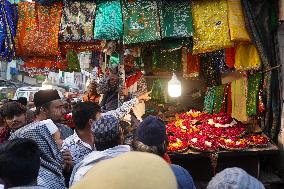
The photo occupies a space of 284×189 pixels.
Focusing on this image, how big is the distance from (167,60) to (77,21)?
3.30 meters

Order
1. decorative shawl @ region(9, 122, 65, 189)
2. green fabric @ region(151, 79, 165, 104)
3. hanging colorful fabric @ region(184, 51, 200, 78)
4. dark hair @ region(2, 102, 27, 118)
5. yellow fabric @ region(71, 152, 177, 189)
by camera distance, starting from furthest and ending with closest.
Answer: green fabric @ region(151, 79, 165, 104) < hanging colorful fabric @ region(184, 51, 200, 78) < dark hair @ region(2, 102, 27, 118) < decorative shawl @ region(9, 122, 65, 189) < yellow fabric @ region(71, 152, 177, 189)

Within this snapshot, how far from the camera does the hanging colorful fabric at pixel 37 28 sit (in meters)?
7.12

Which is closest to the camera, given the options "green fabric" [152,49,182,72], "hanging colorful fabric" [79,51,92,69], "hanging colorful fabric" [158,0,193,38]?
"hanging colorful fabric" [158,0,193,38]

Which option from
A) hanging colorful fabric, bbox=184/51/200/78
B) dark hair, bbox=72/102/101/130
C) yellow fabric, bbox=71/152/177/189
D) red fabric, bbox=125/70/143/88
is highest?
hanging colorful fabric, bbox=184/51/200/78

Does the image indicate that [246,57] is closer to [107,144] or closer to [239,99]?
[239,99]

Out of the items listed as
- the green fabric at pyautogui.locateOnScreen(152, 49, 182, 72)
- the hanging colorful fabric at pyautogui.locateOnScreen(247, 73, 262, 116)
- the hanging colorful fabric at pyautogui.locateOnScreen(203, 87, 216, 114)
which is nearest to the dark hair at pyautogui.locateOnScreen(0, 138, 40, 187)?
the hanging colorful fabric at pyautogui.locateOnScreen(247, 73, 262, 116)

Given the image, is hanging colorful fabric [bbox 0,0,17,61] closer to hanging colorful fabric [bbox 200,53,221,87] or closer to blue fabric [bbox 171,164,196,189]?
blue fabric [bbox 171,164,196,189]

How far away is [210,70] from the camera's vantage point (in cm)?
1127

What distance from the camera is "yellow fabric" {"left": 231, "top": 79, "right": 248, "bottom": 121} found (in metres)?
7.93

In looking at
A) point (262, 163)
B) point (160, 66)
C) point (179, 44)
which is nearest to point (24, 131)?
point (179, 44)

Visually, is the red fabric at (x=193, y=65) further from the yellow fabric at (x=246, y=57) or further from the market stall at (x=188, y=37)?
the yellow fabric at (x=246, y=57)

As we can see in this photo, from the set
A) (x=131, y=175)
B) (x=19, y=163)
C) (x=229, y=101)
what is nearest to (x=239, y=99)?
(x=229, y=101)

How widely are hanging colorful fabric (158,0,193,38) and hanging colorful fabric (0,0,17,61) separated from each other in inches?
108

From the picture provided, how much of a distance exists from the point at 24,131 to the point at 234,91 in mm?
6016
